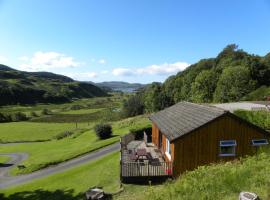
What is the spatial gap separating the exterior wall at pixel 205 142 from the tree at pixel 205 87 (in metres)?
68.2

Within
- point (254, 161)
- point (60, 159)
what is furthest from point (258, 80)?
point (254, 161)

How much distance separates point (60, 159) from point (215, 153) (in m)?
22.1

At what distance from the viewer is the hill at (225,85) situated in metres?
75.9

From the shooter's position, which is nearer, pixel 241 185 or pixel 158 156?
pixel 241 185

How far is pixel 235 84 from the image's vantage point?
253 ft

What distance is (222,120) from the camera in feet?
73.4

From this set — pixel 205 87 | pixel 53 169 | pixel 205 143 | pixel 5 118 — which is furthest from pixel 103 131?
pixel 5 118

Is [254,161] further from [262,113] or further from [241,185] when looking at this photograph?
[262,113]

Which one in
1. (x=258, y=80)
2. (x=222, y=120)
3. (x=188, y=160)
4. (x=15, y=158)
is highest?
(x=258, y=80)

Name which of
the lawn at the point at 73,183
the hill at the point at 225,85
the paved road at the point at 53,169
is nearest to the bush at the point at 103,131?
the paved road at the point at 53,169

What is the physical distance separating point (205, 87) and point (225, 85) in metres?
12.3

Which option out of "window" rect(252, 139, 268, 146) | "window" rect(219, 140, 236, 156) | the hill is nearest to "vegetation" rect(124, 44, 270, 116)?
the hill

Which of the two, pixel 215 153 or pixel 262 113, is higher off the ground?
pixel 262 113

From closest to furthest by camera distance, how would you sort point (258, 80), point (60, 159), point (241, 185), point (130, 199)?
point (241, 185), point (130, 199), point (60, 159), point (258, 80)
